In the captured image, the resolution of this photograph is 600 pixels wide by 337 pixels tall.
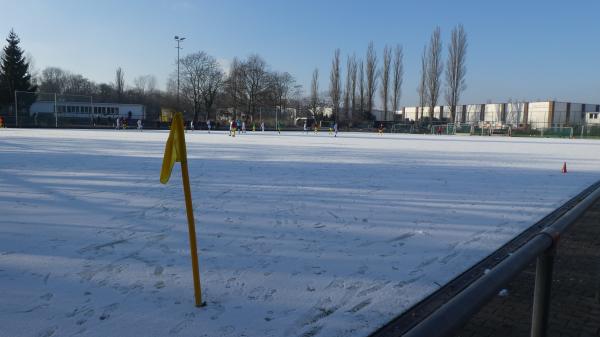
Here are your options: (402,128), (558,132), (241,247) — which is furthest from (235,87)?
(241,247)

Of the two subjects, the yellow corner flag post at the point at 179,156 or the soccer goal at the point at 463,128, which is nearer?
the yellow corner flag post at the point at 179,156

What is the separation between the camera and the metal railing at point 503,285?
121 centimetres

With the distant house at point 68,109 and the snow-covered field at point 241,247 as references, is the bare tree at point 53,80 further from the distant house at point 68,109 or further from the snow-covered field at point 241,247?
the snow-covered field at point 241,247

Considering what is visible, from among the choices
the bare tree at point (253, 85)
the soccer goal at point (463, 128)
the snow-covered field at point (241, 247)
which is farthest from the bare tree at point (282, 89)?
the snow-covered field at point (241, 247)

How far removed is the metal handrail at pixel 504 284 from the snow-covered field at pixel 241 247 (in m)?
1.31

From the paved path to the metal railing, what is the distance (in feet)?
3.57

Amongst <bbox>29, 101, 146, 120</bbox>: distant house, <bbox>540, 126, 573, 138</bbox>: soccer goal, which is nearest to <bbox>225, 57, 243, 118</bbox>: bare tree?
<bbox>29, 101, 146, 120</bbox>: distant house

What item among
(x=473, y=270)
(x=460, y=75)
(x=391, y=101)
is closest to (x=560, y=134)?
(x=460, y=75)

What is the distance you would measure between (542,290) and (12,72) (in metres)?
67.3

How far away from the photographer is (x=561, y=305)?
136 inches

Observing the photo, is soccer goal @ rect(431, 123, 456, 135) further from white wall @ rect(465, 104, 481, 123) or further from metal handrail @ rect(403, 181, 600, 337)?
metal handrail @ rect(403, 181, 600, 337)

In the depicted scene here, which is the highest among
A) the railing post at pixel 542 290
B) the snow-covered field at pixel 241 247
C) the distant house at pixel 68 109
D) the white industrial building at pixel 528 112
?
the white industrial building at pixel 528 112

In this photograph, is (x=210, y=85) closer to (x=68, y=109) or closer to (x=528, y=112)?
(x=68, y=109)

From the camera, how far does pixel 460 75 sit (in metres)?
62.2
